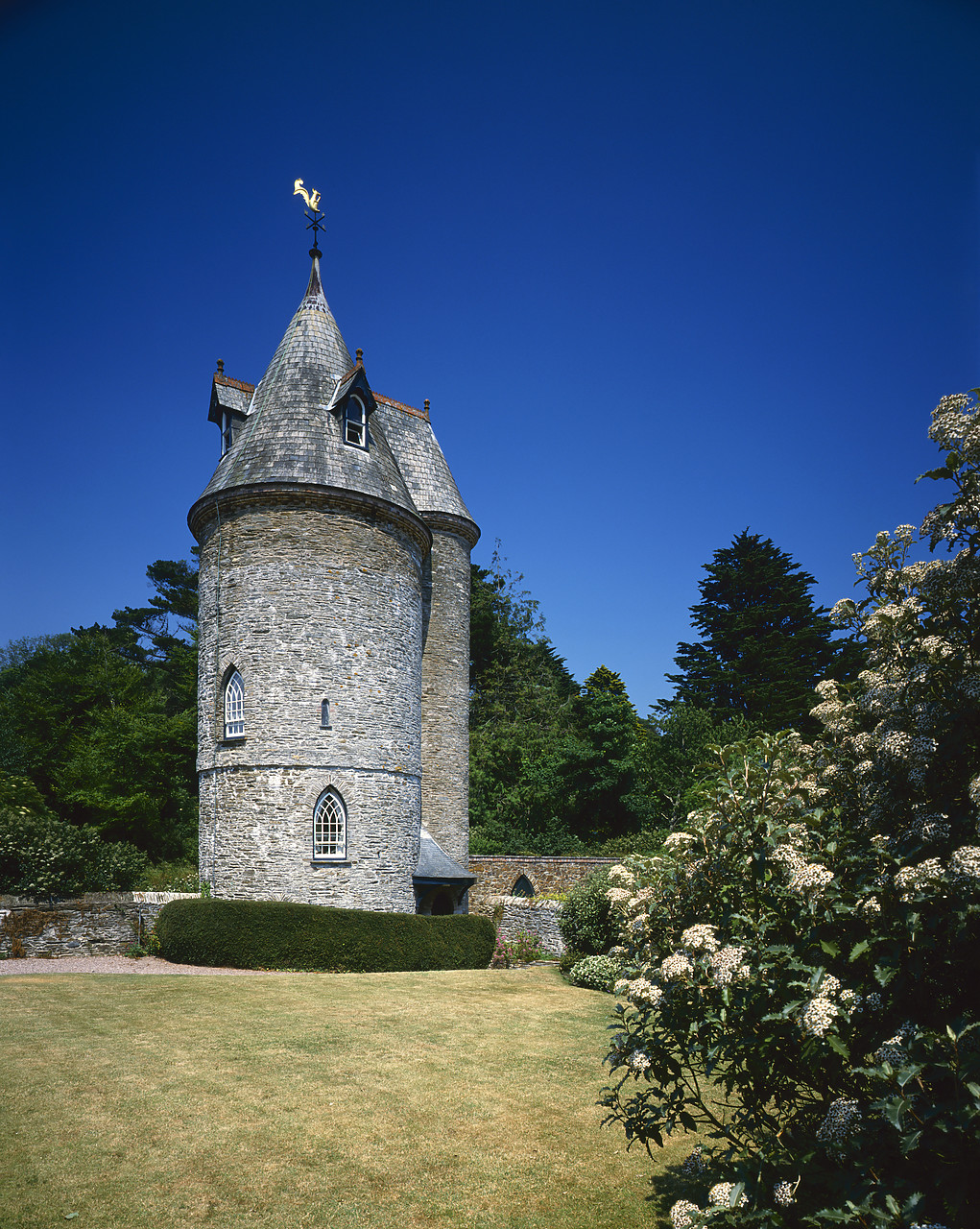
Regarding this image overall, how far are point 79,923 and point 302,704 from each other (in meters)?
6.72

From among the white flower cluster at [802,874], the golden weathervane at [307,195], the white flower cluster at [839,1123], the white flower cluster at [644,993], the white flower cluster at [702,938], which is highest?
the golden weathervane at [307,195]

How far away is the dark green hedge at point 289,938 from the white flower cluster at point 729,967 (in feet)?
48.0

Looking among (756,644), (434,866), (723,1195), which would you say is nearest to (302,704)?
(434,866)

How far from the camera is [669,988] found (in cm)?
452

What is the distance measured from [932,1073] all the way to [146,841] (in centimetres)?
3480

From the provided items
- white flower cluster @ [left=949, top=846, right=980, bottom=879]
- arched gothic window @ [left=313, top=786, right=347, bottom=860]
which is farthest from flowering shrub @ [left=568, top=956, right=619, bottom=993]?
white flower cluster @ [left=949, top=846, right=980, bottom=879]

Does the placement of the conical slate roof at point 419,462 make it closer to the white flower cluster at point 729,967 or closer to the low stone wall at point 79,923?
the low stone wall at point 79,923

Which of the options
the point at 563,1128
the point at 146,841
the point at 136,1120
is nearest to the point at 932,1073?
the point at 563,1128

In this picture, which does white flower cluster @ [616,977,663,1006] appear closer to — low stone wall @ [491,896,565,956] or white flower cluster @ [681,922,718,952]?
white flower cluster @ [681,922,718,952]

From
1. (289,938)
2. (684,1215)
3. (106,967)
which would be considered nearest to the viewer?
(684,1215)

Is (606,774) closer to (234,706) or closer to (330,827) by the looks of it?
(330,827)

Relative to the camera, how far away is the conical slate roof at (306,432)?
2053 centimetres

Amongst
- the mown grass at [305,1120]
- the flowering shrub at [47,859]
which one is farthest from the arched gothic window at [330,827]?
the mown grass at [305,1120]

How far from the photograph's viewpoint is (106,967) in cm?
1609
